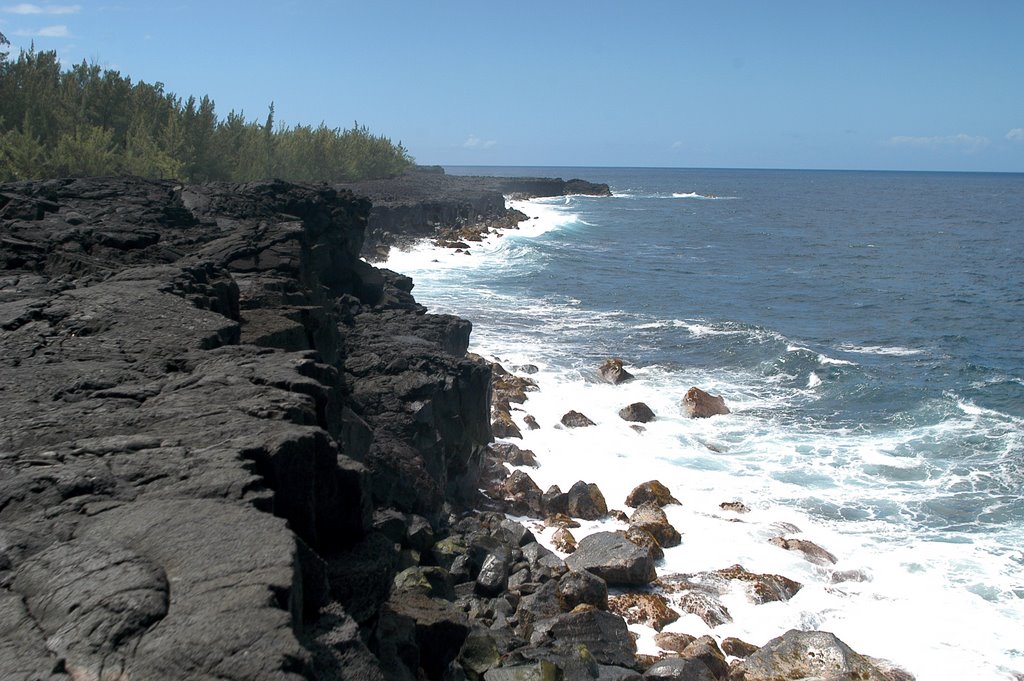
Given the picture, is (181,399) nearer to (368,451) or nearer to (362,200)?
(368,451)

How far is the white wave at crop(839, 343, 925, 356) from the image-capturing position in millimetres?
33969

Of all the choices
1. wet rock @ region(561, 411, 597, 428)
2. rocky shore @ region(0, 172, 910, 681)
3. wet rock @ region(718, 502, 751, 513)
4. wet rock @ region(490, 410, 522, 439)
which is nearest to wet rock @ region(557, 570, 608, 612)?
rocky shore @ region(0, 172, 910, 681)

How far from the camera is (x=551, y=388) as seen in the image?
2850cm

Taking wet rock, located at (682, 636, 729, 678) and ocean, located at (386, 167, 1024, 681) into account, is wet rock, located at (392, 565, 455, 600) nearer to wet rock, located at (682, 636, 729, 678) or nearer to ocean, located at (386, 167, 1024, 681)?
ocean, located at (386, 167, 1024, 681)

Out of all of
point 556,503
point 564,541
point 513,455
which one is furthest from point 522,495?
point 564,541

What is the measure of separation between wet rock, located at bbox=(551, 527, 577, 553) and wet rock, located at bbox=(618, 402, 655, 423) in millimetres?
8372

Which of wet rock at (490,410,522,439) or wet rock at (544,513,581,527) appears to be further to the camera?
wet rock at (490,410,522,439)

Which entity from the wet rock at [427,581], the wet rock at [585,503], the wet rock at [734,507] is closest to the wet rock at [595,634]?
the wet rock at [427,581]

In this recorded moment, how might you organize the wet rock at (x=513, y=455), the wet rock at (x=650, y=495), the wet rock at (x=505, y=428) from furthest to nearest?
the wet rock at (x=505, y=428) → the wet rock at (x=513, y=455) → the wet rock at (x=650, y=495)

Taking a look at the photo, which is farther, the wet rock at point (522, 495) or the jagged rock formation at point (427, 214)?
the jagged rock formation at point (427, 214)

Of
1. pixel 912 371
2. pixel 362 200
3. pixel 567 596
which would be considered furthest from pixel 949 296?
pixel 567 596

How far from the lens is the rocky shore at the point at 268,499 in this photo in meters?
6.06

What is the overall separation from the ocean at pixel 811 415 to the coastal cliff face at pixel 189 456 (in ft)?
19.4

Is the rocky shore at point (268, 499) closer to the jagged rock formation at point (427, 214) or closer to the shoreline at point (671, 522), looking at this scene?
the shoreline at point (671, 522)
